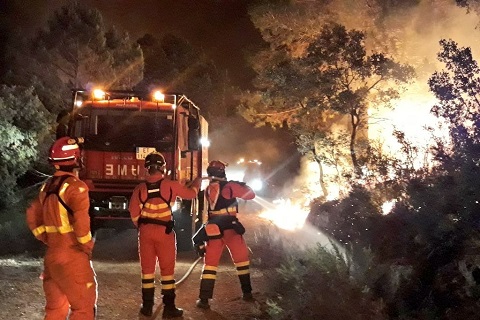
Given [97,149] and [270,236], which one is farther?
[270,236]

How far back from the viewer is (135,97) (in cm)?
1048

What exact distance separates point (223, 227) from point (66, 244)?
2685 mm

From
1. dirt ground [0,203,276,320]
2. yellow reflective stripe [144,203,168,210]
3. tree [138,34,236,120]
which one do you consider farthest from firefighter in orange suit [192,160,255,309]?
tree [138,34,236,120]

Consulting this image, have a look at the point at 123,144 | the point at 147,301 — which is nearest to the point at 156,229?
the point at 147,301

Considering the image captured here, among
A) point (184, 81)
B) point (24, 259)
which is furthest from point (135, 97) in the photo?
point (184, 81)

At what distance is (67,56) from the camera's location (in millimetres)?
19359

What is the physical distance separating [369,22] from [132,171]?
A: 369 inches

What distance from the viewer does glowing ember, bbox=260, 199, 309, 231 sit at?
43.4 ft

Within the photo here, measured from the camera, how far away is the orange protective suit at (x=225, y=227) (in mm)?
6688

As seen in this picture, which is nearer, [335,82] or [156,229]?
[156,229]

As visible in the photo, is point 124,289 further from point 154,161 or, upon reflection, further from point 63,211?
point 63,211

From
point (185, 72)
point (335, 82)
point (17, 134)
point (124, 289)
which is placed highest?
point (185, 72)

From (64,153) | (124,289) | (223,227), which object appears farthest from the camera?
(124,289)

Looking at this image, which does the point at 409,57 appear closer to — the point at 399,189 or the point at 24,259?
the point at 399,189
